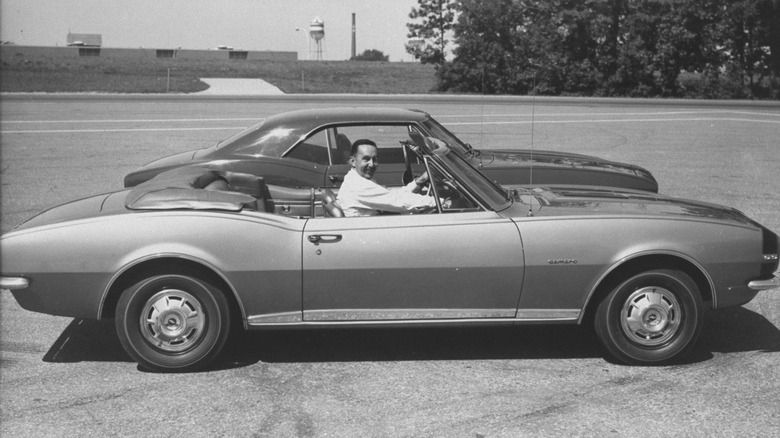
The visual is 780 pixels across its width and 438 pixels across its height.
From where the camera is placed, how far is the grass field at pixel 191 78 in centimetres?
3528

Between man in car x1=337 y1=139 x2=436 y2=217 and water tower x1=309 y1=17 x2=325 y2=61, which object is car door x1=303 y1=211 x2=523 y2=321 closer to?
man in car x1=337 y1=139 x2=436 y2=217

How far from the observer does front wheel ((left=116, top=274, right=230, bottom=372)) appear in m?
4.56

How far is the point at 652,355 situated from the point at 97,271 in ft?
10.1

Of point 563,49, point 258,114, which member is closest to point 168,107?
point 258,114

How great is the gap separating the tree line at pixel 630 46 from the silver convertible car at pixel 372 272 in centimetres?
3270

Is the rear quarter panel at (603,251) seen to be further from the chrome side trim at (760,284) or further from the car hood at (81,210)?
the car hood at (81,210)

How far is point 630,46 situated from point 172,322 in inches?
1386

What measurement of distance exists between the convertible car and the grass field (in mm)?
27451

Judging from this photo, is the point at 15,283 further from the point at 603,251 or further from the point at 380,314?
the point at 603,251

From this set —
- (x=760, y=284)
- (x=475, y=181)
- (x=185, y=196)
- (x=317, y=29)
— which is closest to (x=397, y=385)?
(x=475, y=181)

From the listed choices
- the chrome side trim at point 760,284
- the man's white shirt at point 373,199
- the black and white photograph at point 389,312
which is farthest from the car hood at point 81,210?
the chrome side trim at point 760,284

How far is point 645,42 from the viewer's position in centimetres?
3700

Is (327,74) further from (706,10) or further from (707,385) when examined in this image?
(707,385)

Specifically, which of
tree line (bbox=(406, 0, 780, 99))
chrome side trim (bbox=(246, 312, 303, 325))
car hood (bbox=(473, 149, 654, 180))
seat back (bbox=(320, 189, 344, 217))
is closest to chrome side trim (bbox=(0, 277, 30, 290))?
chrome side trim (bbox=(246, 312, 303, 325))
